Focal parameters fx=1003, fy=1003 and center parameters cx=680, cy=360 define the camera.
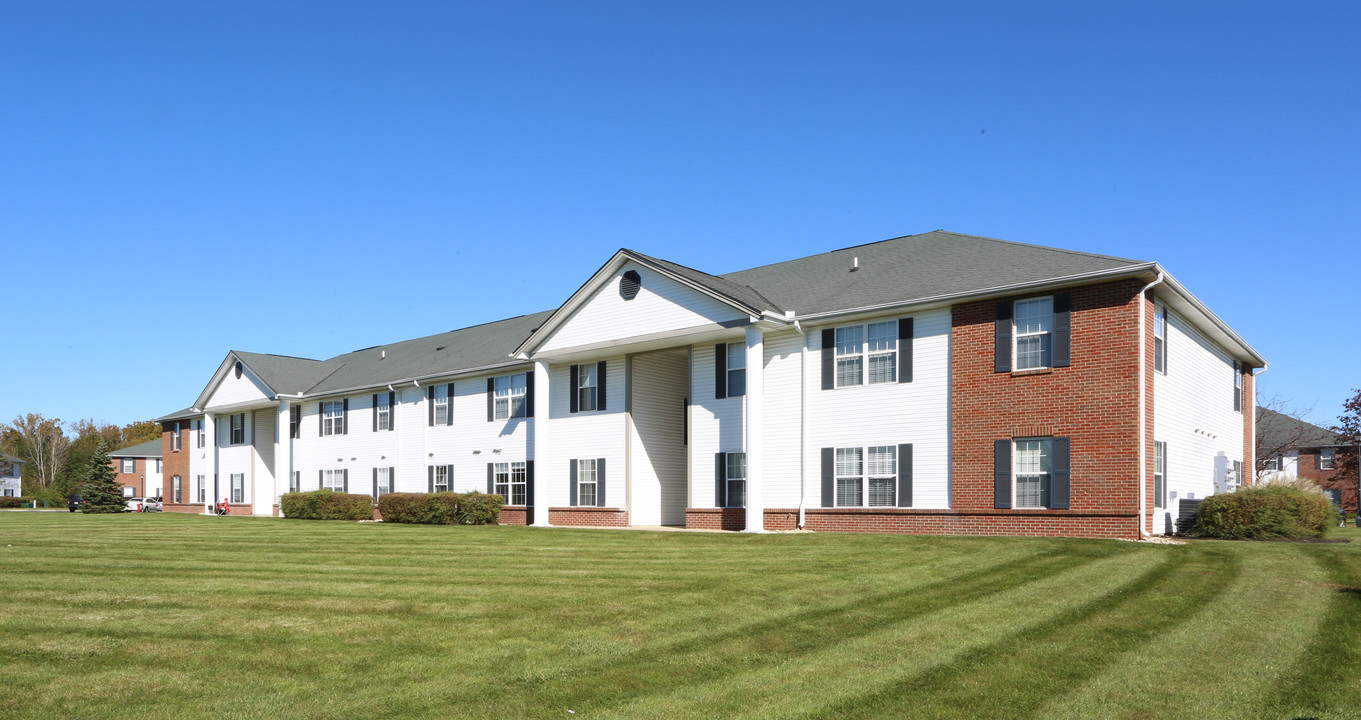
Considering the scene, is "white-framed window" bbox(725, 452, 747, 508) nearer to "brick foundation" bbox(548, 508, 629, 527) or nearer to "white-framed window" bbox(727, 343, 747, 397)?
"white-framed window" bbox(727, 343, 747, 397)

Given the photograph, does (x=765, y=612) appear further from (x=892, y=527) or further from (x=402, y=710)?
(x=892, y=527)

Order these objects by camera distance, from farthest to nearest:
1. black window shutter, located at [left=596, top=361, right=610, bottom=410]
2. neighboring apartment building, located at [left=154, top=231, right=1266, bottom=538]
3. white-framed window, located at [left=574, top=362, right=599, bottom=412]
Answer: white-framed window, located at [left=574, top=362, right=599, bottom=412], black window shutter, located at [left=596, top=361, right=610, bottom=410], neighboring apartment building, located at [left=154, top=231, right=1266, bottom=538]

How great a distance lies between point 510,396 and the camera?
3397 cm

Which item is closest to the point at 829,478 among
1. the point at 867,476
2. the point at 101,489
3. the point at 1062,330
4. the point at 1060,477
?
the point at 867,476

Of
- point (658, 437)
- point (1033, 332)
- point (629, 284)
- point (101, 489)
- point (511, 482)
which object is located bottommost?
point (101, 489)

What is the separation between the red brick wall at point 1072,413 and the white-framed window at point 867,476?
115 centimetres

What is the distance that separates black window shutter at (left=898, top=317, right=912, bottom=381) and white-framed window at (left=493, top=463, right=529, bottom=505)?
1453 centimetres

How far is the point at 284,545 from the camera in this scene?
19422 mm

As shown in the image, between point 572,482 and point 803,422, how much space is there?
913 cm

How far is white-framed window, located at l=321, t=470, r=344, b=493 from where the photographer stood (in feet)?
137

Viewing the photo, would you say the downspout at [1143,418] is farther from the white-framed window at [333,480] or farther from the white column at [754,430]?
the white-framed window at [333,480]

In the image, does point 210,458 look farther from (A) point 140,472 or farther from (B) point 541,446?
(A) point 140,472

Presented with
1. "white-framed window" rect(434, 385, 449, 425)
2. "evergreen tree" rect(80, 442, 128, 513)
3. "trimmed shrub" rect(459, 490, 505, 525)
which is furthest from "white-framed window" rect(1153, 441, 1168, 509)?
"evergreen tree" rect(80, 442, 128, 513)

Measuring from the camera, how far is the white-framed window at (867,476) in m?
23.5
